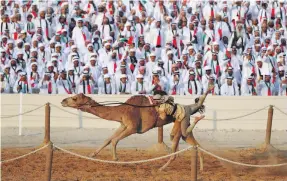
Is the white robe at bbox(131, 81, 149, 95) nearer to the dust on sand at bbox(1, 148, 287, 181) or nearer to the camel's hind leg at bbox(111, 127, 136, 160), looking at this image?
the dust on sand at bbox(1, 148, 287, 181)

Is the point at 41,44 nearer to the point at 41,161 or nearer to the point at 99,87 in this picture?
the point at 99,87

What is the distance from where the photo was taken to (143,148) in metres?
19.9

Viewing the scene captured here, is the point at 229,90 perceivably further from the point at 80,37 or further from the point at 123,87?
the point at 80,37

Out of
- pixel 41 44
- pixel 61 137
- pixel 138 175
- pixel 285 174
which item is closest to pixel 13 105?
pixel 61 137

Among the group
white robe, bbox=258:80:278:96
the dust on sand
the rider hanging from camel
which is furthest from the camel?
white robe, bbox=258:80:278:96

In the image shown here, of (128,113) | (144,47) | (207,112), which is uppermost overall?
(144,47)

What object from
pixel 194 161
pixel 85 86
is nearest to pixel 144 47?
pixel 85 86

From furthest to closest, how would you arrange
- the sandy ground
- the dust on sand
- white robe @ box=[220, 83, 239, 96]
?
white robe @ box=[220, 83, 239, 96], the sandy ground, the dust on sand

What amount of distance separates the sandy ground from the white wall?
250 mm

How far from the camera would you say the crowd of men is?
972 inches

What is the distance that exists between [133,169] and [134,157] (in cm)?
188

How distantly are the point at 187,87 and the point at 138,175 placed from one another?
954cm

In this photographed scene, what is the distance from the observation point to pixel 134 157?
59.6 feet

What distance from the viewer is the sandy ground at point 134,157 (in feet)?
50.9
